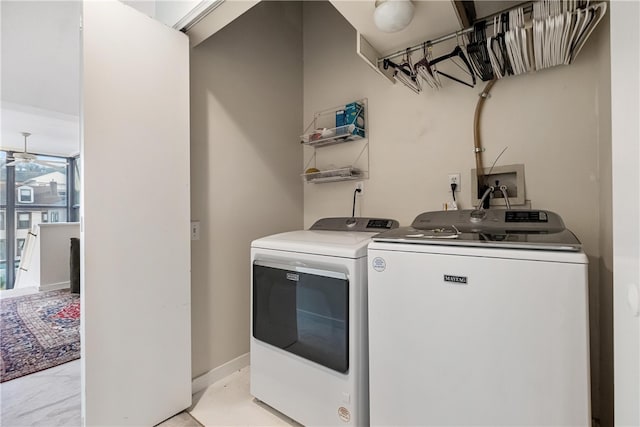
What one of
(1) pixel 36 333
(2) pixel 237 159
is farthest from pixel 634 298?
(1) pixel 36 333

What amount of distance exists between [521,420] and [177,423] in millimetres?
1619

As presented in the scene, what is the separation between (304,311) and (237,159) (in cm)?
118

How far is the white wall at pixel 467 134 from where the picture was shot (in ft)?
4.70

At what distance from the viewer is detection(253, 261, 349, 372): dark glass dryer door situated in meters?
1.37

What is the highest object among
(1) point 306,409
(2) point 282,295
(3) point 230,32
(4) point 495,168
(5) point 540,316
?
(3) point 230,32

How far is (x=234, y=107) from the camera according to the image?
2.07 meters

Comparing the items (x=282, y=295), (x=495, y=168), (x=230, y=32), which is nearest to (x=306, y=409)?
(x=282, y=295)

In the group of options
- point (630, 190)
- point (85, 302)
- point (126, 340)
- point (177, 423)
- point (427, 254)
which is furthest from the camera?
point (177, 423)

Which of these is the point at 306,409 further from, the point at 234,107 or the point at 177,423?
the point at 234,107

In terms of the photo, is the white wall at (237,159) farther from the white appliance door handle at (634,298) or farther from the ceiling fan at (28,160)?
the ceiling fan at (28,160)

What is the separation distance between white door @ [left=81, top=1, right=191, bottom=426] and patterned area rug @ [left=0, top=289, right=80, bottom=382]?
4.18 feet

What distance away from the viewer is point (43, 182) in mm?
5852

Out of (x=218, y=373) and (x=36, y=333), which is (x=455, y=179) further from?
(x=36, y=333)

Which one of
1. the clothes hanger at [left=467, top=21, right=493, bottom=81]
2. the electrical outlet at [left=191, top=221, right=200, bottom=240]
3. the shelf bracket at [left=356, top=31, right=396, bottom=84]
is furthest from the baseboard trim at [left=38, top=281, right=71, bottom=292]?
the clothes hanger at [left=467, top=21, right=493, bottom=81]
